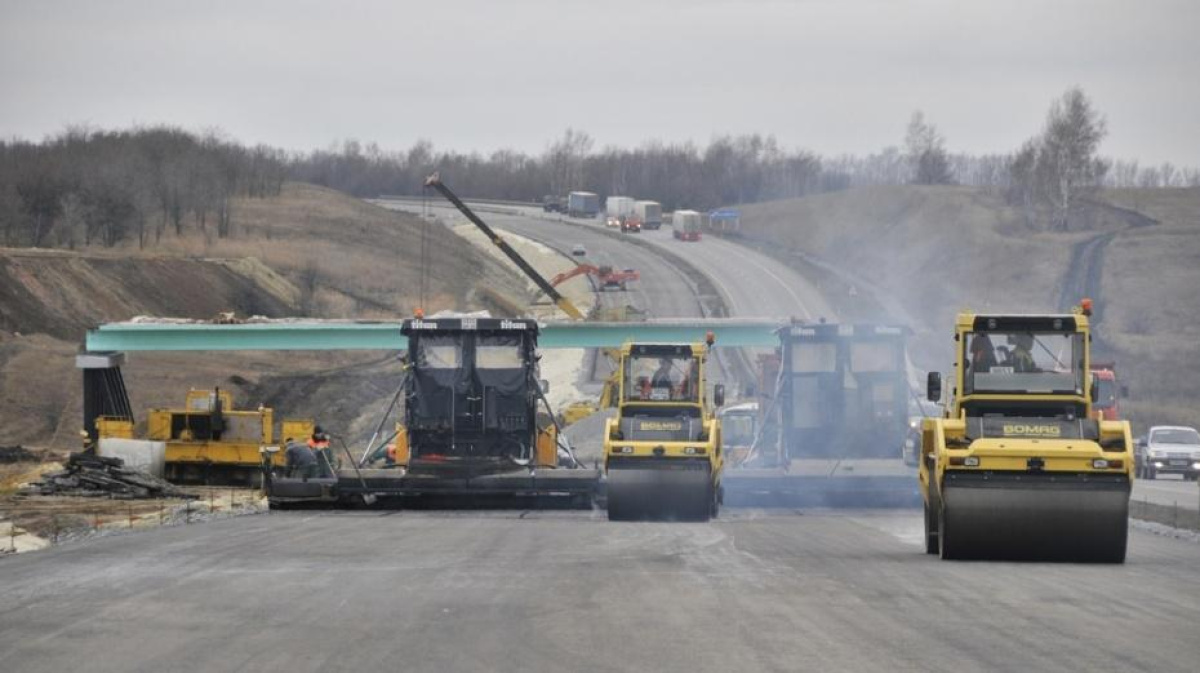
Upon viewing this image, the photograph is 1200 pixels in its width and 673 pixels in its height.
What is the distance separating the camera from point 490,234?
259 feet

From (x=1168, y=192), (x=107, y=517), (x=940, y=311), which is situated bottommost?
(x=107, y=517)

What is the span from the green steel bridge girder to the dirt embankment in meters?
4.75

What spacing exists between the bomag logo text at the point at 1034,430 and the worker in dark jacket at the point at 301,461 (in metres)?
17.5

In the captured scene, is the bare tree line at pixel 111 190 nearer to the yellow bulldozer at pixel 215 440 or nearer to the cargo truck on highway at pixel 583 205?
the cargo truck on highway at pixel 583 205

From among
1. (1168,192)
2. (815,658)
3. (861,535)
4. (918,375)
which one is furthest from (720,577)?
(1168,192)

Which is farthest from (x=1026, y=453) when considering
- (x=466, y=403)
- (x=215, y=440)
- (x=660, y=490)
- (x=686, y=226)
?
(x=686, y=226)

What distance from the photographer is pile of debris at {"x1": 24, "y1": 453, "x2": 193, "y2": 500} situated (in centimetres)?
3941

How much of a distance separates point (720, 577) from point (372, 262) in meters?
95.3

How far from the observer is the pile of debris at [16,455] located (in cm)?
5375

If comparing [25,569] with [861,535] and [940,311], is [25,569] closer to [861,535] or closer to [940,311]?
[861,535]

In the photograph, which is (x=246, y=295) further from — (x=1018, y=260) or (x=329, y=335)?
(x=1018, y=260)

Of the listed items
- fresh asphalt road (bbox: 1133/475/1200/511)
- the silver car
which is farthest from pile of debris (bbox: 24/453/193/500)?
the silver car

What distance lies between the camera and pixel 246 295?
95.1 metres

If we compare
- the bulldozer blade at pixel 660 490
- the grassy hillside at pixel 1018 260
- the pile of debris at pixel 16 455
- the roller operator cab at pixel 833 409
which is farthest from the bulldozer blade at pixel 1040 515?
the grassy hillside at pixel 1018 260
